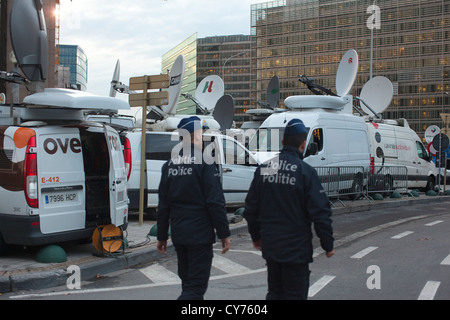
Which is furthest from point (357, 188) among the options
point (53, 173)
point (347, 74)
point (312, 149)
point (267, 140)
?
point (53, 173)

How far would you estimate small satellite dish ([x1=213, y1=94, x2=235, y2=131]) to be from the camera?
1824 centimetres

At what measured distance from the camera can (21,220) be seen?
6.48 meters

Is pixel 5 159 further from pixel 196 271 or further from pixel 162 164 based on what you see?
pixel 162 164

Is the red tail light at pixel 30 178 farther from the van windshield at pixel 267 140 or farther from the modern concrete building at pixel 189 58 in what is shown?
the modern concrete building at pixel 189 58

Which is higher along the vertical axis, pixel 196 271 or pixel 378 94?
pixel 378 94

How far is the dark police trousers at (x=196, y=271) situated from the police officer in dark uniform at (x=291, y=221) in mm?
517

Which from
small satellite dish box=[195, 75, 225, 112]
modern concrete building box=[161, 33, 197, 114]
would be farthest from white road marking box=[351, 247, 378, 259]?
modern concrete building box=[161, 33, 197, 114]

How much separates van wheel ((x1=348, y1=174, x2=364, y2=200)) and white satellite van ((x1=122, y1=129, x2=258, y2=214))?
446cm

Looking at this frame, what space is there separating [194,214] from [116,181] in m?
3.33

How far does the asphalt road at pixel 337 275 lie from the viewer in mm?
5504

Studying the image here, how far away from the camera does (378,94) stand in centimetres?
2139

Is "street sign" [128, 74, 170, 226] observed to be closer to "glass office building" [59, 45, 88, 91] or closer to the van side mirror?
the van side mirror
